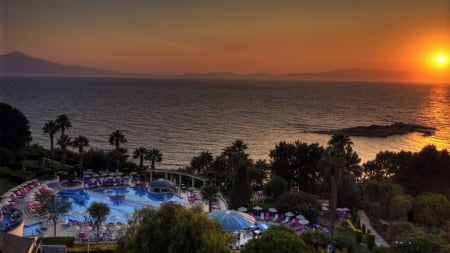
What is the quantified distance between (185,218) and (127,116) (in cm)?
14616

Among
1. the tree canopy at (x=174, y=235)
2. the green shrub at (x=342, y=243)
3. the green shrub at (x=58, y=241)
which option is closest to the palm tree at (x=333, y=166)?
the green shrub at (x=342, y=243)

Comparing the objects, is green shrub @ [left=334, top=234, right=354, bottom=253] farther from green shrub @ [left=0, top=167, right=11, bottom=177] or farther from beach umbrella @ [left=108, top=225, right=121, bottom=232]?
green shrub @ [left=0, top=167, right=11, bottom=177]

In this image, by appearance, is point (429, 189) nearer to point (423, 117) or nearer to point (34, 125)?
point (34, 125)

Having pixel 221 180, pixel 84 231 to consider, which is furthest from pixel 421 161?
pixel 84 231

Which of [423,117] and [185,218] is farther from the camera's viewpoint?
[423,117]

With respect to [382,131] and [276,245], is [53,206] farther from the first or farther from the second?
[382,131]

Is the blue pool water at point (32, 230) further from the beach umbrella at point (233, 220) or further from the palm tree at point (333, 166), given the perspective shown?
the palm tree at point (333, 166)

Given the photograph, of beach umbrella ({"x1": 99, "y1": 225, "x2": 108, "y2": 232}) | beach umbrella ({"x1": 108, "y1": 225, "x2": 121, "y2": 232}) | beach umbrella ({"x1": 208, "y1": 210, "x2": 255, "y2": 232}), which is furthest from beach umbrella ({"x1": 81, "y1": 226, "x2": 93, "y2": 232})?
beach umbrella ({"x1": 208, "y1": 210, "x2": 255, "y2": 232})

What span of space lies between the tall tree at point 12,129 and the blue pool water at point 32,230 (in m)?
29.6

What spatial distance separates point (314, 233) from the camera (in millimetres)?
28094

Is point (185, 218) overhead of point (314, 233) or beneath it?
overhead

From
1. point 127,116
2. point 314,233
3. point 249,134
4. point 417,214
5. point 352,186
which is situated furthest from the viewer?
point 127,116

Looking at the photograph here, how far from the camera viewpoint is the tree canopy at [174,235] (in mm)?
16562

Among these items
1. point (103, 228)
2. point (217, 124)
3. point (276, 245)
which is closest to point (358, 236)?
point (276, 245)
